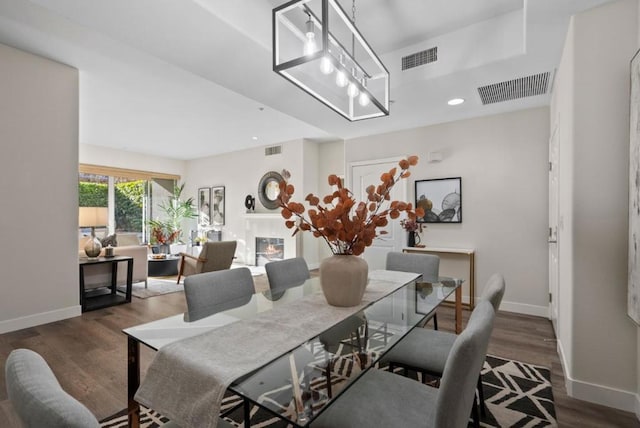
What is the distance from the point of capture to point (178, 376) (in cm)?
101

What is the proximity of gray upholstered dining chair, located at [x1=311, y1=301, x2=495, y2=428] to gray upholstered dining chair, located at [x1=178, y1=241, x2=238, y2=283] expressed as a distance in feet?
12.0

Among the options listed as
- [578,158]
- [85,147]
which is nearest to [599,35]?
[578,158]

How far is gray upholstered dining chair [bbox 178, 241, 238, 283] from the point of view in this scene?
178 inches

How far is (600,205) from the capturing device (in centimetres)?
189

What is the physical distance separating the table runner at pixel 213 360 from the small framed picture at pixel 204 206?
728 cm

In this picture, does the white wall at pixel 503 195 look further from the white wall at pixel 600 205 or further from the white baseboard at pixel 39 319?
the white baseboard at pixel 39 319

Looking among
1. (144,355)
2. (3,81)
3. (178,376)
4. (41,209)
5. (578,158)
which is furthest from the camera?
(41,209)

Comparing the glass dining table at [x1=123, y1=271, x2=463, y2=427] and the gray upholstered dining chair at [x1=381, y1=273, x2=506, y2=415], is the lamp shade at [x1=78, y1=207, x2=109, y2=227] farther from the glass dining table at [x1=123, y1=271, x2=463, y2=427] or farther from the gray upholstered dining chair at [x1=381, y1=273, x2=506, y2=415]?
the gray upholstered dining chair at [x1=381, y1=273, x2=506, y2=415]

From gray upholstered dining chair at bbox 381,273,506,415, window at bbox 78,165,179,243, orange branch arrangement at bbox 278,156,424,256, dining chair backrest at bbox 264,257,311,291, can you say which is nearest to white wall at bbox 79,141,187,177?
window at bbox 78,165,179,243

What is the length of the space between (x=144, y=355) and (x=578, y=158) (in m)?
3.39

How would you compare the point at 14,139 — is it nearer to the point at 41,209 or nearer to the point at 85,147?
the point at 41,209

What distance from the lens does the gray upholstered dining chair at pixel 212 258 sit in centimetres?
451

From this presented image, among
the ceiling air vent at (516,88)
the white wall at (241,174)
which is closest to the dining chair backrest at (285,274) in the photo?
the ceiling air vent at (516,88)

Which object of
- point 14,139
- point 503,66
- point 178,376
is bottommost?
point 178,376
